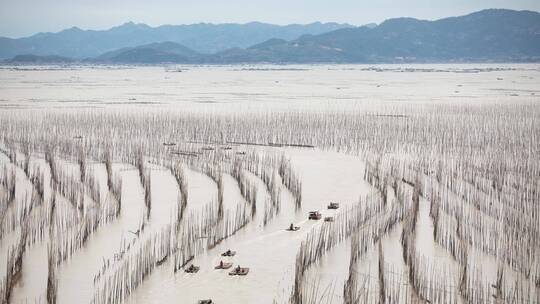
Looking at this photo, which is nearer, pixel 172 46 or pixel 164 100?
pixel 164 100

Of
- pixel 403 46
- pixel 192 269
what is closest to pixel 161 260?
pixel 192 269

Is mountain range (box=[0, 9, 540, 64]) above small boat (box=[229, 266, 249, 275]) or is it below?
above

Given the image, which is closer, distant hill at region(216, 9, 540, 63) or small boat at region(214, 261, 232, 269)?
small boat at region(214, 261, 232, 269)

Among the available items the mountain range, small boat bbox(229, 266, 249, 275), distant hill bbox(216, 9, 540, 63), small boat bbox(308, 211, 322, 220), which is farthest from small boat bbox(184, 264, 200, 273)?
distant hill bbox(216, 9, 540, 63)

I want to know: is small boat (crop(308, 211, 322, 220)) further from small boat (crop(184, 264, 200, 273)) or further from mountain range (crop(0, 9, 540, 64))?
mountain range (crop(0, 9, 540, 64))

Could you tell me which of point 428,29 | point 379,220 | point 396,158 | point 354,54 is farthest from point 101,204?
point 428,29

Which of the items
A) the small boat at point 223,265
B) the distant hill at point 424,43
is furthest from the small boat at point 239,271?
the distant hill at point 424,43

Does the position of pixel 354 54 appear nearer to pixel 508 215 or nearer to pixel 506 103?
pixel 506 103

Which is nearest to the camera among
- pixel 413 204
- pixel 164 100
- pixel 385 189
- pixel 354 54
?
pixel 413 204
